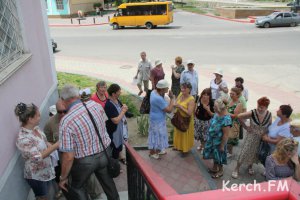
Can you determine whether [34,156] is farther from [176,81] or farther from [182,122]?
[176,81]

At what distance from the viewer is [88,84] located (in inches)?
434

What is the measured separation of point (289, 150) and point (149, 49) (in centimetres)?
1417

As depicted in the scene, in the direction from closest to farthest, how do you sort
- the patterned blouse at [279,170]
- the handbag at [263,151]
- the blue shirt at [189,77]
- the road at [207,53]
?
the patterned blouse at [279,170] < the handbag at [263,151] < the blue shirt at [189,77] < the road at [207,53]

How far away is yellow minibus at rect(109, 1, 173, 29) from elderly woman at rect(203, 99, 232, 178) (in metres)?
21.4

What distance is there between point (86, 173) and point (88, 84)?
771 centimetres

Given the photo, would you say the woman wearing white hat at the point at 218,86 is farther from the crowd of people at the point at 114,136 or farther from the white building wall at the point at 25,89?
the white building wall at the point at 25,89

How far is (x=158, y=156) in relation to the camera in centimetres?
621

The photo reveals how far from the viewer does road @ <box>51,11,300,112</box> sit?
11.6 meters

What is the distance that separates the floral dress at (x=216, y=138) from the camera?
16.2ft

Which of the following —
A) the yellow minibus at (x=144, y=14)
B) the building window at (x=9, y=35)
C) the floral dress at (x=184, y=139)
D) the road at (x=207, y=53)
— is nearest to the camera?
the building window at (x=9, y=35)

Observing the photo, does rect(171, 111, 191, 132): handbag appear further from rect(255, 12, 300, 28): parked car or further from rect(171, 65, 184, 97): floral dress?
rect(255, 12, 300, 28): parked car

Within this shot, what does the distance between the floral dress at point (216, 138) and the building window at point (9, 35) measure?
3.52 m

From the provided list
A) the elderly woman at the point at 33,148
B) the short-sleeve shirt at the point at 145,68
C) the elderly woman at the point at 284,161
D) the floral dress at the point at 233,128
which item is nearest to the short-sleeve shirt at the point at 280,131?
the elderly woman at the point at 284,161

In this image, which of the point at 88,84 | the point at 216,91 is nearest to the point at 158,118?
the point at 216,91
